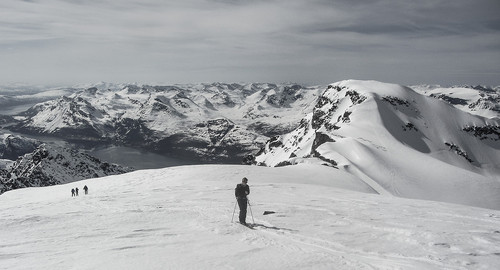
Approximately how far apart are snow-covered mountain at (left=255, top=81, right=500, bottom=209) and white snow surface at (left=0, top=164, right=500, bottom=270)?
42.7 meters

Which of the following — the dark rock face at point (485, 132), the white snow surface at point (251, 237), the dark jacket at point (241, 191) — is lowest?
the dark rock face at point (485, 132)

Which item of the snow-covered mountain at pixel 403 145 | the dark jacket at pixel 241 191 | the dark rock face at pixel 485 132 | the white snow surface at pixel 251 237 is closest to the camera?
the white snow surface at pixel 251 237

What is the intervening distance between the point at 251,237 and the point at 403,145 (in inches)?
3750

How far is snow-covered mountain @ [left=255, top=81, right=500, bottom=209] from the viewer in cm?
6731

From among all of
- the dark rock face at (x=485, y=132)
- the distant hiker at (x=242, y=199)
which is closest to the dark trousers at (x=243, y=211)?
the distant hiker at (x=242, y=199)

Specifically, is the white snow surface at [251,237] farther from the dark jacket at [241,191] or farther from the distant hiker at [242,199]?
the dark jacket at [241,191]

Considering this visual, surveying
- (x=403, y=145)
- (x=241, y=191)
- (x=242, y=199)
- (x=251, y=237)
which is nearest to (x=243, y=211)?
(x=242, y=199)

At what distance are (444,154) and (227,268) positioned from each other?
399 feet

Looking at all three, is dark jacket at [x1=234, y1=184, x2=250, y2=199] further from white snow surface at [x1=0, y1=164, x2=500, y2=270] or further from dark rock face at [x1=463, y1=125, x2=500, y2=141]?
dark rock face at [x1=463, y1=125, x2=500, y2=141]

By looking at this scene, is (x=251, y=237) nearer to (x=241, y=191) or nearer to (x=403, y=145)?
(x=241, y=191)

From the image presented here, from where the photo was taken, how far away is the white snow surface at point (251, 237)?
1060 centimetres

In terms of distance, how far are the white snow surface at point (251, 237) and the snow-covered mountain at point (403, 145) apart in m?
42.7

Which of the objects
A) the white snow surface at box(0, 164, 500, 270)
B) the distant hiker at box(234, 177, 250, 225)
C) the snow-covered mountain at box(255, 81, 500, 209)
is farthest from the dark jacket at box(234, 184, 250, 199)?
the snow-covered mountain at box(255, 81, 500, 209)

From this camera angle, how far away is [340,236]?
14047 mm
